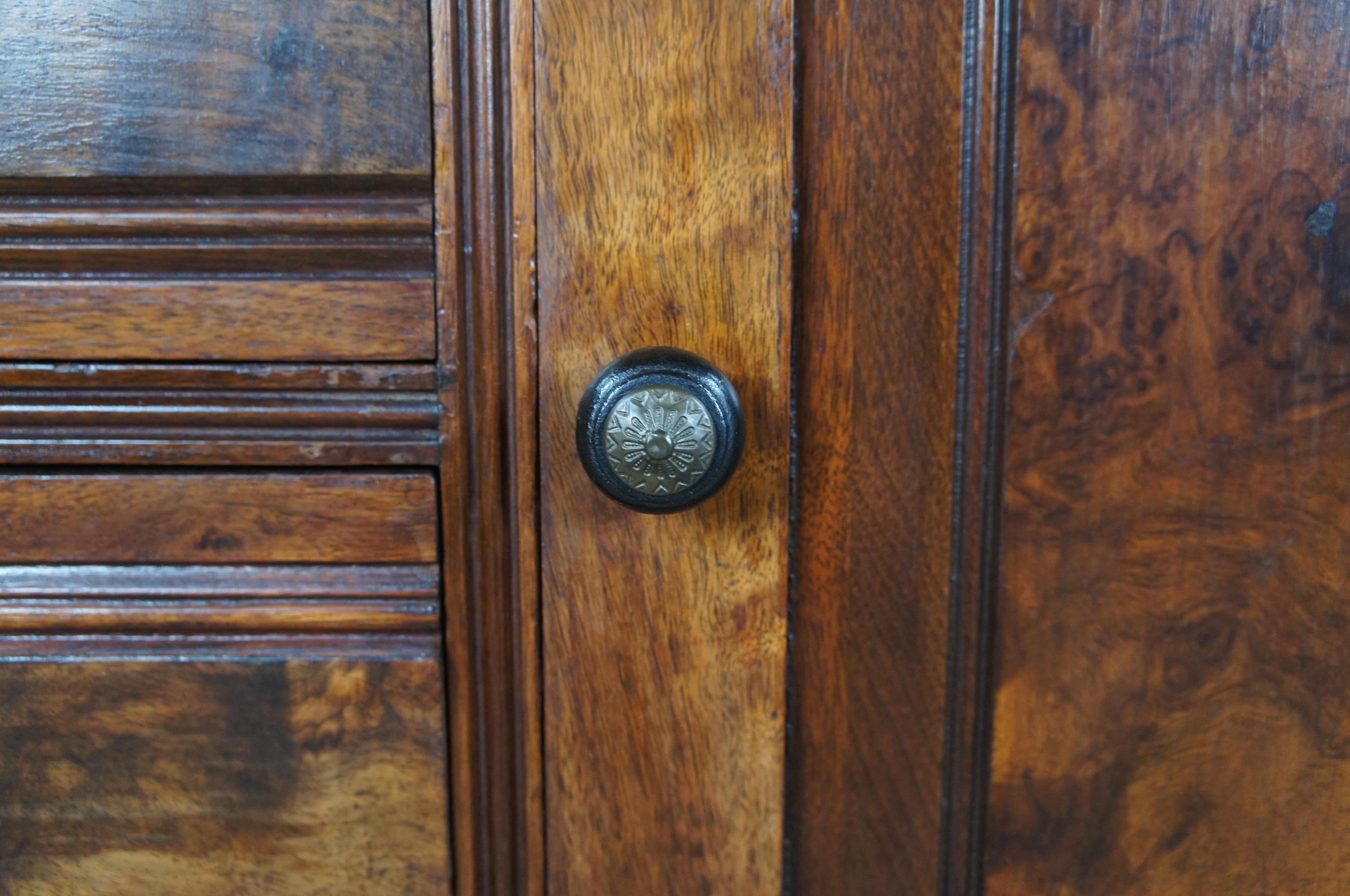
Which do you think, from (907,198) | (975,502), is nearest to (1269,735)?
(975,502)

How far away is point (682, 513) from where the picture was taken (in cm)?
34

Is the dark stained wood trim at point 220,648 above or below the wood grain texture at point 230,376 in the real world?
below

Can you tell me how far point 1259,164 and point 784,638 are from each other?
0.25 meters

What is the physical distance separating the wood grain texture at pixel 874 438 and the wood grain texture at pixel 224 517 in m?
0.16

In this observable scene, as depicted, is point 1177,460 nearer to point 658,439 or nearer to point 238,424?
point 658,439

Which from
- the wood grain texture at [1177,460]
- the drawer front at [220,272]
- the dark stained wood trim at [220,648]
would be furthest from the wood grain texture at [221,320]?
the wood grain texture at [1177,460]

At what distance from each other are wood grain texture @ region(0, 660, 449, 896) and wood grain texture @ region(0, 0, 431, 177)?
20cm

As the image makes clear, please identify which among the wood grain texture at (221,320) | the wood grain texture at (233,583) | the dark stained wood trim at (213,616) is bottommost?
the dark stained wood trim at (213,616)

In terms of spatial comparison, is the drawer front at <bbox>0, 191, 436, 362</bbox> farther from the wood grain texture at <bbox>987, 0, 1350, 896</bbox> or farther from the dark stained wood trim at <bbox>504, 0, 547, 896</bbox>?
the wood grain texture at <bbox>987, 0, 1350, 896</bbox>

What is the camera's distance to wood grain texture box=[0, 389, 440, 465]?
1.13 feet

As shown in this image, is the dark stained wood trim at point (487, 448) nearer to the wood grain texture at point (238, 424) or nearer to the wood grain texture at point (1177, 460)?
the wood grain texture at point (238, 424)

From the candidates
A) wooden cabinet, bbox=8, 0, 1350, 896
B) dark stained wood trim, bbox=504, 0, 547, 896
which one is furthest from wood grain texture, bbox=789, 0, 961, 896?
dark stained wood trim, bbox=504, 0, 547, 896

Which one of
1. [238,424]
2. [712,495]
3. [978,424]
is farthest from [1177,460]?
[238,424]

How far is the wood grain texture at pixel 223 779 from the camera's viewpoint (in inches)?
13.8
